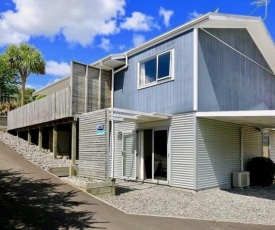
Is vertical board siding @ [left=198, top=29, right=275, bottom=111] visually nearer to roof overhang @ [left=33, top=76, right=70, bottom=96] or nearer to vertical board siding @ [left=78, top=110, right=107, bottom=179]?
vertical board siding @ [left=78, top=110, right=107, bottom=179]

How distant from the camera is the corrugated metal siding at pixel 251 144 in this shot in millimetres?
15133

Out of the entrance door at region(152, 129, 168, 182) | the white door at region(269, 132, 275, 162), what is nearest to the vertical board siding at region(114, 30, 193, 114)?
the entrance door at region(152, 129, 168, 182)

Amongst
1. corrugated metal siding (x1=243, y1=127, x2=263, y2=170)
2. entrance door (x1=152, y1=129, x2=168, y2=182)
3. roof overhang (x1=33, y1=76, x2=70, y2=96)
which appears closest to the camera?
entrance door (x1=152, y1=129, x2=168, y2=182)

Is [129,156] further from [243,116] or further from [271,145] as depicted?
[271,145]

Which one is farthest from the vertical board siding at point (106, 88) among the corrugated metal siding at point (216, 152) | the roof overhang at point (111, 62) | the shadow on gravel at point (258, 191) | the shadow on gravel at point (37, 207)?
the shadow on gravel at point (258, 191)

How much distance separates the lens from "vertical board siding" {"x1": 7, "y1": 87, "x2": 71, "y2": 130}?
1619 cm

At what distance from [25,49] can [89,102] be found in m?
17.9

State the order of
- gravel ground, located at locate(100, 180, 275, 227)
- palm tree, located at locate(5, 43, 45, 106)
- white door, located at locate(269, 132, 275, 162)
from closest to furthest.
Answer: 1. gravel ground, located at locate(100, 180, 275, 227)
2. white door, located at locate(269, 132, 275, 162)
3. palm tree, located at locate(5, 43, 45, 106)

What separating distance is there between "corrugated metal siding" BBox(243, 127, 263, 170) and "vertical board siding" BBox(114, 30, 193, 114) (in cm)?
406

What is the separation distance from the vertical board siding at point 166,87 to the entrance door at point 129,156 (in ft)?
4.84

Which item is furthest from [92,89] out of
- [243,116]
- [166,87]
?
[243,116]

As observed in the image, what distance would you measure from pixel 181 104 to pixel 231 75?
10.6 ft

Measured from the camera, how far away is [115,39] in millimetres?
19250

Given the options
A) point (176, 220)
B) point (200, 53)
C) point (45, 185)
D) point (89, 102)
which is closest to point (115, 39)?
point (89, 102)
